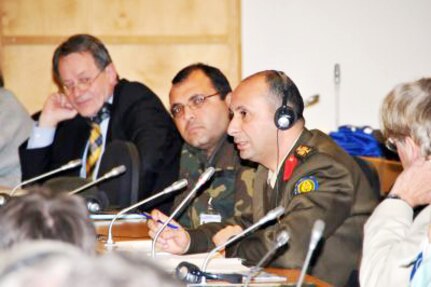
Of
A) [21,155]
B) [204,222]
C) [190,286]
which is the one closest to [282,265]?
[190,286]

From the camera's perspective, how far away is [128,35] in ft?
19.3

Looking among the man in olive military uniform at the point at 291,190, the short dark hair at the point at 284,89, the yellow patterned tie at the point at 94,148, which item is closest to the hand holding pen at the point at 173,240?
the man in olive military uniform at the point at 291,190

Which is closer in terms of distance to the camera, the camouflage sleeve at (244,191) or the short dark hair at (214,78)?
the camouflage sleeve at (244,191)

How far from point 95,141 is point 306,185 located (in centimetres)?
197

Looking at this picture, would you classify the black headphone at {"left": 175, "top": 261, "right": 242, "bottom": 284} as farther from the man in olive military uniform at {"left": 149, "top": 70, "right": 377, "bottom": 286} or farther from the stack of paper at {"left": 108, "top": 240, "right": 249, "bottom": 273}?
the man in olive military uniform at {"left": 149, "top": 70, "right": 377, "bottom": 286}

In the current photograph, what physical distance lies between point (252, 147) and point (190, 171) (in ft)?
2.79

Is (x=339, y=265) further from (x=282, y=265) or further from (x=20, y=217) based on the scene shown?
(x=20, y=217)

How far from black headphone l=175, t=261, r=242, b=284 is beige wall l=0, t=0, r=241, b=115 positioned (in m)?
3.39

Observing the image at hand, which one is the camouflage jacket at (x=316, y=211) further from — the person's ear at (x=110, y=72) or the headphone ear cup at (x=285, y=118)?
the person's ear at (x=110, y=72)

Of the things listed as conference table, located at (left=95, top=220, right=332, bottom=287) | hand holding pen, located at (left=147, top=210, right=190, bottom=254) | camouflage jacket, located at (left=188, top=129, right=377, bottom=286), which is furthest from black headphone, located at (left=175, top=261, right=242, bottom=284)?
hand holding pen, located at (left=147, top=210, right=190, bottom=254)

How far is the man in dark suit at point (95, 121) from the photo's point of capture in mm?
4375

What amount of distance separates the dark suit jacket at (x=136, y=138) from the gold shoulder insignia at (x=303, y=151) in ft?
3.88

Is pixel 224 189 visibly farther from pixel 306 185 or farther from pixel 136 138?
pixel 136 138

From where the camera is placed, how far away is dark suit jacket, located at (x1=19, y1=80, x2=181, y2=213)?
4.31 metres
